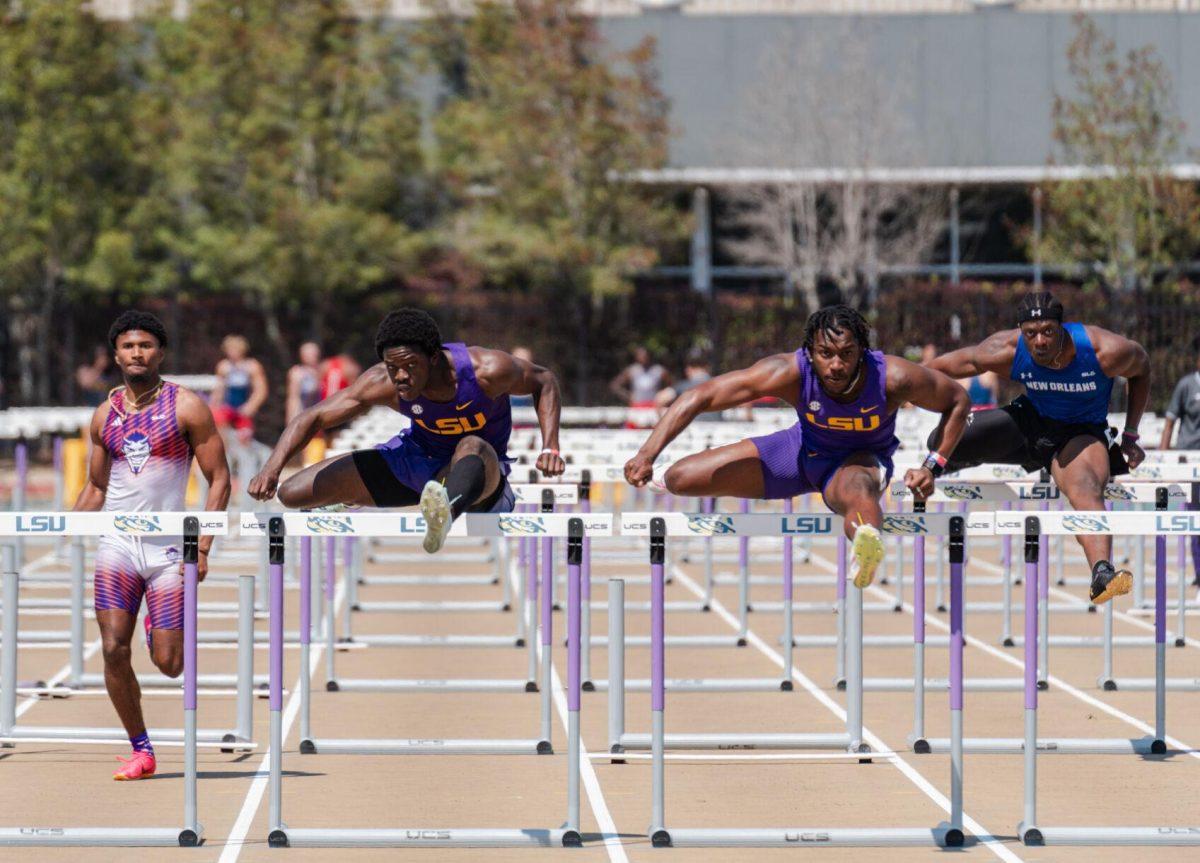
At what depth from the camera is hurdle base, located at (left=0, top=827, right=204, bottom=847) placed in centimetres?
826

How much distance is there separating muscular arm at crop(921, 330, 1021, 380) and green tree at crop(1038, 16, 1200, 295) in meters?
20.9

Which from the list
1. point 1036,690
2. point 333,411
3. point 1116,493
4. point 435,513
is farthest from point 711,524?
point 1116,493

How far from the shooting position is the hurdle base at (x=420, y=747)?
1026 centimetres

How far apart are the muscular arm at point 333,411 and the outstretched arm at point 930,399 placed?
2358 mm

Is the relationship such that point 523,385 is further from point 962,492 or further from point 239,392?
point 239,392

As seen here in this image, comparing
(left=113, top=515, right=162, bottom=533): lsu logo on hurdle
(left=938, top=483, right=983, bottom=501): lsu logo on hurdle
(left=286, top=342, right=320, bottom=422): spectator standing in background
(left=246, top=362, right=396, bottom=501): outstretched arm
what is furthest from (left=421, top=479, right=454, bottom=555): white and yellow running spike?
(left=286, top=342, right=320, bottom=422): spectator standing in background

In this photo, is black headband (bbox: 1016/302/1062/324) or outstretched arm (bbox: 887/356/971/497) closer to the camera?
outstretched arm (bbox: 887/356/971/497)

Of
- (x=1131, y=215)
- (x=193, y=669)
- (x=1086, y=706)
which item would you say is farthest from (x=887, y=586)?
(x=1131, y=215)

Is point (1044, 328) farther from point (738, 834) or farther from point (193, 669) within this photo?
point (193, 669)

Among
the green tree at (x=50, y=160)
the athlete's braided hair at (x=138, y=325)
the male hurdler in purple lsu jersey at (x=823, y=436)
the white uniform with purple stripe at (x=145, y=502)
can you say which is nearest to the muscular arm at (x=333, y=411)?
the white uniform with purple stripe at (x=145, y=502)

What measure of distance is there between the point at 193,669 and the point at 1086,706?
5.96m

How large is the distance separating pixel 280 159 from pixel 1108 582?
24.6 meters

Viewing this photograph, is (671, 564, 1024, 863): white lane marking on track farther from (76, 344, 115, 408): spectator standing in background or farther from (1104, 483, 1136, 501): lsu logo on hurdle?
(76, 344, 115, 408): spectator standing in background

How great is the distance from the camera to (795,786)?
9.67 metres
